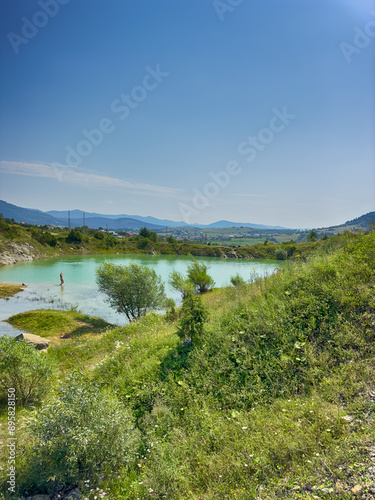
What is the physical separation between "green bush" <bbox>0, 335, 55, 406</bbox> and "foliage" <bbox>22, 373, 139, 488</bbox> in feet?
11.0

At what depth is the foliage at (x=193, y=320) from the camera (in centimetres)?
793

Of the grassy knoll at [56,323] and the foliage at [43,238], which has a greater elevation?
the foliage at [43,238]

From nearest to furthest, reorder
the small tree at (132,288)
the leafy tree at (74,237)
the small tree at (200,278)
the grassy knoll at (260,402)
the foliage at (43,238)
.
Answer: the grassy knoll at (260,402)
the small tree at (132,288)
the small tree at (200,278)
the foliage at (43,238)
the leafy tree at (74,237)

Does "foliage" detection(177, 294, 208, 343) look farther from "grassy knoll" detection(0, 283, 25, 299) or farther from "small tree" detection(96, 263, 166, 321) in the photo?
"grassy knoll" detection(0, 283, 25, 299)

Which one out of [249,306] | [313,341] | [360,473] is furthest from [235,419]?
[249,306]

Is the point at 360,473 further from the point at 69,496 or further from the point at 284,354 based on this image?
the point at 69,496

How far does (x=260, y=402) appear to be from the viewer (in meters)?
5.16

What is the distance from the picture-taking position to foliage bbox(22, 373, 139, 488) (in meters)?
4.02

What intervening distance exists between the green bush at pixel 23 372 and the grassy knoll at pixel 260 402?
5.41ft

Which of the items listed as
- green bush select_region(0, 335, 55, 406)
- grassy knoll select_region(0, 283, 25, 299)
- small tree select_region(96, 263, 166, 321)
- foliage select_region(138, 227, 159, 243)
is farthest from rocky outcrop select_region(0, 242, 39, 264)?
green bush select_region(0, 335, 55, 406)

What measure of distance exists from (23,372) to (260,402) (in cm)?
630

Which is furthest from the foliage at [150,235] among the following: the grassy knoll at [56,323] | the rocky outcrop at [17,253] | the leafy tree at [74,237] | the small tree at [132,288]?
the small tree at [132,288]

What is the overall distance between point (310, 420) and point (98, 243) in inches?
4355

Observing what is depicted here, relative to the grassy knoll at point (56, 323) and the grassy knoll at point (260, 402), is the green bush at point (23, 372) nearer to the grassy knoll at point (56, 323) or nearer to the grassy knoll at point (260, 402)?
the grassy knoll at point (260, 402)
